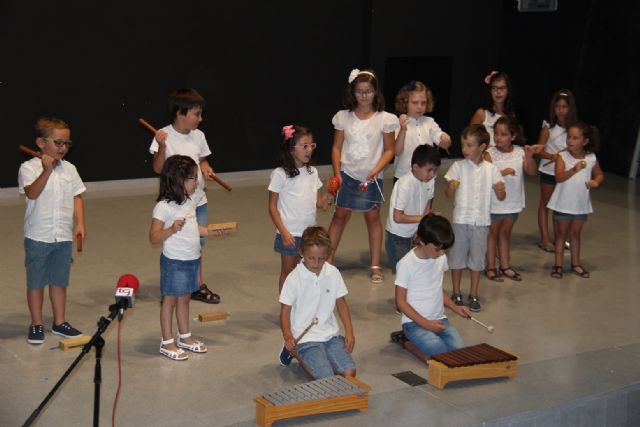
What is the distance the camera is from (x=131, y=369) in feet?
18.8

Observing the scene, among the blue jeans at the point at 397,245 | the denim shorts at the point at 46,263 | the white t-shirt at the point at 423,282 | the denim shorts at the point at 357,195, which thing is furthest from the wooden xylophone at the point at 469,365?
the denim shorts at the point at 46,263

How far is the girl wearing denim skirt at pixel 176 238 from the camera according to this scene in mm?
5719

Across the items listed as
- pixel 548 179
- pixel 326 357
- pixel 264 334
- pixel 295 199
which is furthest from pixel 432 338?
pixel 548 179

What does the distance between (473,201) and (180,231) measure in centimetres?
213

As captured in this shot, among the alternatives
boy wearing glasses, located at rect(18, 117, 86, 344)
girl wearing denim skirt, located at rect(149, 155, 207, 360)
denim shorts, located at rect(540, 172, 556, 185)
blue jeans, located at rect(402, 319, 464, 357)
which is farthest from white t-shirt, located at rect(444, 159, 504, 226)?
boy wearing glasses, located at rect(18, 117, 86, 344)

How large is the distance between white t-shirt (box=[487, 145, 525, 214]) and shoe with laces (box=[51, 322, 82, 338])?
124 inches

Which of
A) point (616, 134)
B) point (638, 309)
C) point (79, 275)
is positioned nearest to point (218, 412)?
point (79, 275)

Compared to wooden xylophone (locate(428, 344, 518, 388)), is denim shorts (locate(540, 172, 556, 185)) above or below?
above

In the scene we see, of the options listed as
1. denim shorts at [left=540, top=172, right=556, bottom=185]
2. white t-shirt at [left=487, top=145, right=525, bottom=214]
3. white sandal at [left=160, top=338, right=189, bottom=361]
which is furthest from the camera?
denim shorts at [left=540, top=172, right=556, bottom=185]

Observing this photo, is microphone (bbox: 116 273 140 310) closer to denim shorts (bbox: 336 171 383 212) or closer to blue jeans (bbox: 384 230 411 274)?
blue jeans (bbox: 384 230 411 274)

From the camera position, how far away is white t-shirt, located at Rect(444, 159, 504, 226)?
6930 mm

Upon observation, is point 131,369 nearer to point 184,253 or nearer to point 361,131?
point 184,253

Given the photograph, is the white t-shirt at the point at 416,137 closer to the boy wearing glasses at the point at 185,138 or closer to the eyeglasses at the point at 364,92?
the eyeglasses at the point at 364,92

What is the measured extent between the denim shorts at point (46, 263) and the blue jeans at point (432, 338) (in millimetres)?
2010
